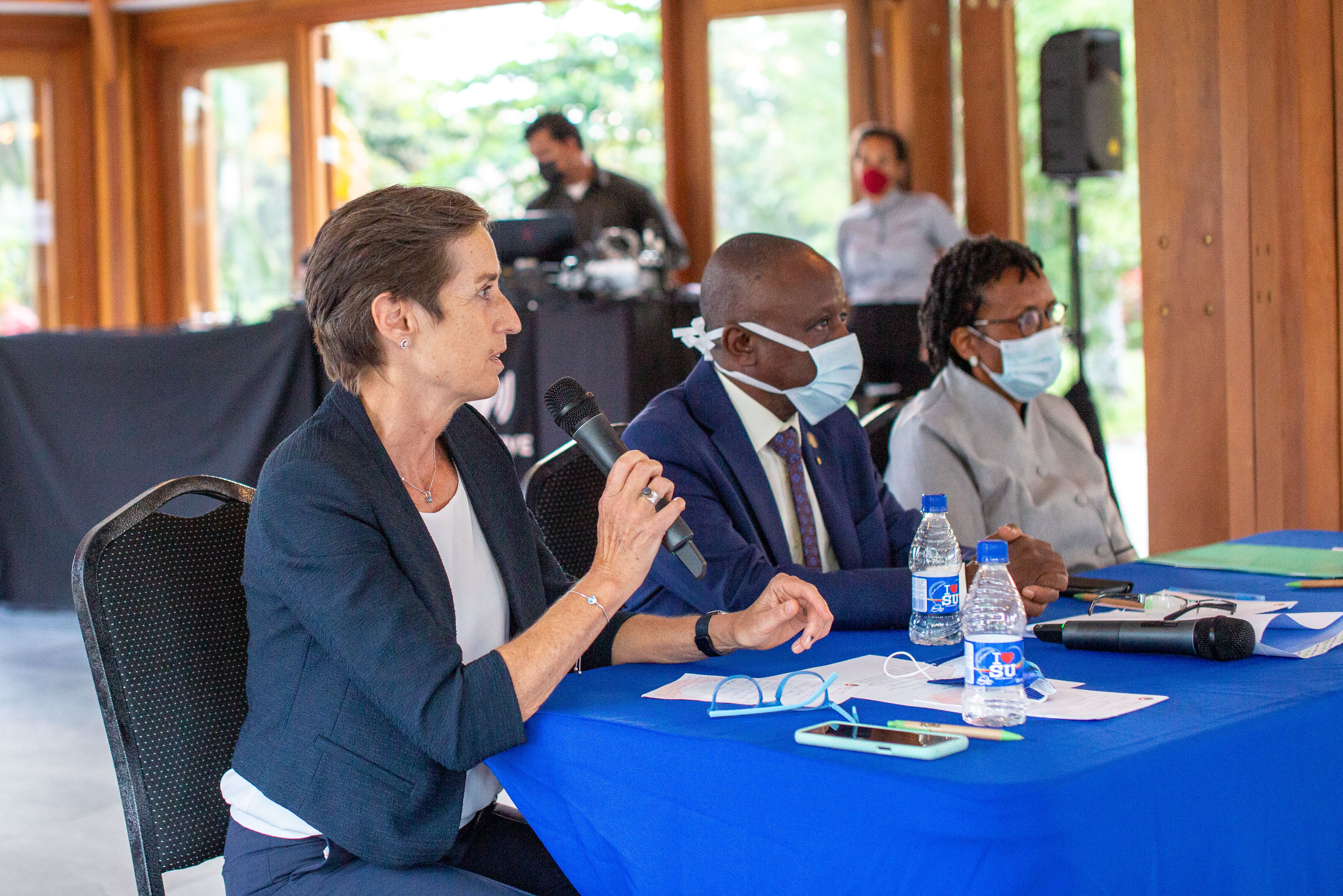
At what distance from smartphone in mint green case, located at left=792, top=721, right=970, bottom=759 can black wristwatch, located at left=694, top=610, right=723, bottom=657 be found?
0.38m

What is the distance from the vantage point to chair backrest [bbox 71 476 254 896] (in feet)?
4.64

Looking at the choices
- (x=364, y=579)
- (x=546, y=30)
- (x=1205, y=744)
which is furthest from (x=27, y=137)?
(x=1205, y=744)

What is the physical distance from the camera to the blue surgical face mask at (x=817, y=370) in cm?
202

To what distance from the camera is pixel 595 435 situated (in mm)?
1450

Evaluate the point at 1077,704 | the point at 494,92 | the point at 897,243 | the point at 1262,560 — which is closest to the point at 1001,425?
the point at 1262,560

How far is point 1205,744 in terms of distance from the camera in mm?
1098

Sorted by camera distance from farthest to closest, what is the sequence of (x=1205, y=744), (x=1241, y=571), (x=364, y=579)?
(x=1241, y=571) < (x=364, y=579) < (x=1205, y=744)

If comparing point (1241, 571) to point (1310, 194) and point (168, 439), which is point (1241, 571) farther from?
point (168, 439)

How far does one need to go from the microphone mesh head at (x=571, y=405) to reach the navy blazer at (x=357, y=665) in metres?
0.20

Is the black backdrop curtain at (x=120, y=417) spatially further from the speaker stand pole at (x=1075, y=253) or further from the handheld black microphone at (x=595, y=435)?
the speaker stand pole at (x=1075, y=253)

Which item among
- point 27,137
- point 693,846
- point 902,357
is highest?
point 27,137

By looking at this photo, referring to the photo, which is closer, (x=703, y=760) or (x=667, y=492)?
(x=703, y=760)

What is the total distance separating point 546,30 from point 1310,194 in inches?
240

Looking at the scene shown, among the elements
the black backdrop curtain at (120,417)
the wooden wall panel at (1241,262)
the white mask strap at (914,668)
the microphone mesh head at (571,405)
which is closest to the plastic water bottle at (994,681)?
the white mask strap at (914,668)
